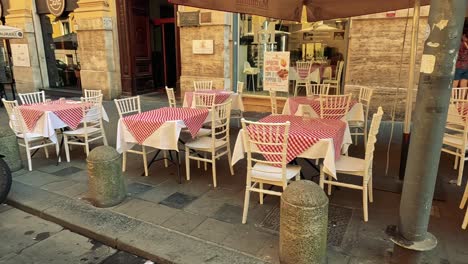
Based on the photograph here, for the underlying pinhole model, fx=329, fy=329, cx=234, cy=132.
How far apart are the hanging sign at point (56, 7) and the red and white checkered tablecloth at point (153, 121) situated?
928 centimetres

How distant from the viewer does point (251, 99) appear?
30.4 ft

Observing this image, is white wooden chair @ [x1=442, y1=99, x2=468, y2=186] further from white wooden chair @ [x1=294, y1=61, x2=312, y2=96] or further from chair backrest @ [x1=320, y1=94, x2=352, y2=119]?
white wooden chair @ [x1=294, y1=61, x2=312, y2=96]

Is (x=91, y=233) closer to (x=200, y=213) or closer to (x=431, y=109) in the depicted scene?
(x=200, y=213)

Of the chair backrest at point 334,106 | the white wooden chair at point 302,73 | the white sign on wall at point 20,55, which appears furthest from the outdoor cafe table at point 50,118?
the white sign on wall at point 20,55

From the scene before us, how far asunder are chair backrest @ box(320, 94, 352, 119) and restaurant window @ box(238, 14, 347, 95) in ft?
12.4

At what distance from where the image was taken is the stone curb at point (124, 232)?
2918 mm

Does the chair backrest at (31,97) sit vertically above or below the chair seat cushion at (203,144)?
above

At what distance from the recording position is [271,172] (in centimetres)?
338

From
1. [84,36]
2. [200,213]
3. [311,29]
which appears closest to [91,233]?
[200,213]

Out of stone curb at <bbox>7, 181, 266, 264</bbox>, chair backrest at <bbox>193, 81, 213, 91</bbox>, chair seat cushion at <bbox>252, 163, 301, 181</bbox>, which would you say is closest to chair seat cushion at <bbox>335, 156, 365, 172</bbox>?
chair seat cushion at <bbox>252, 163, 301, 181</bbox>

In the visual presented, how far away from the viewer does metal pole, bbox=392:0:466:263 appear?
6.95 feet

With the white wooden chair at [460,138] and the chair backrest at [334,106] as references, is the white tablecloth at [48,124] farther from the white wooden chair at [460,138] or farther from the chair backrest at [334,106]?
the white wooden chair at [460,138]

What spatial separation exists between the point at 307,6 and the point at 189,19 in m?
5.32

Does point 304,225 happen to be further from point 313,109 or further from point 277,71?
point 277,71
